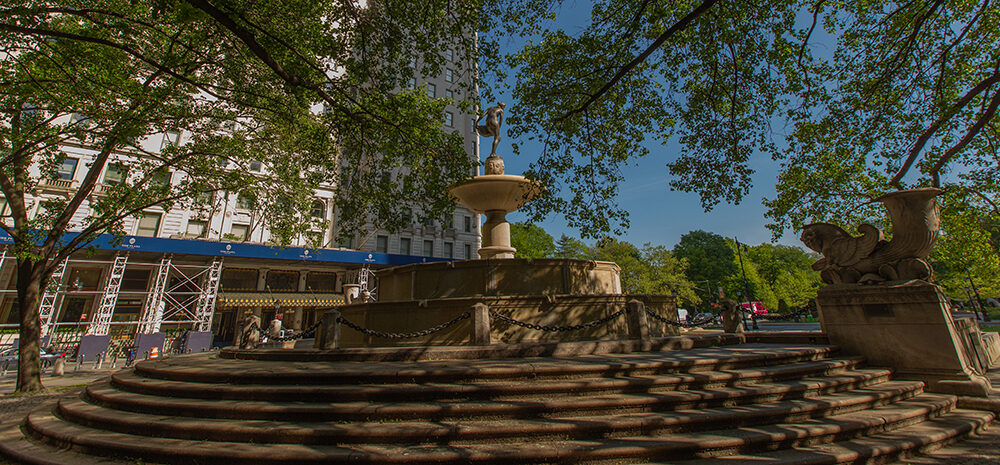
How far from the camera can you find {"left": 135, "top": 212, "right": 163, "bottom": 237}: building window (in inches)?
1070

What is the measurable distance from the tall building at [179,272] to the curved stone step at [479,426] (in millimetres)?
18533

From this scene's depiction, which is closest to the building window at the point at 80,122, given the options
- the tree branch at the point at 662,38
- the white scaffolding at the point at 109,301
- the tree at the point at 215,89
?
the tree at the point at 215,89

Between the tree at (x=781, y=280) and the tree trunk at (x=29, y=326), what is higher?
the tree at (x=781, y=280)

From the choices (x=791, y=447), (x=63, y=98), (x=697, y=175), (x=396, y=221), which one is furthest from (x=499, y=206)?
(x=63, y=98)

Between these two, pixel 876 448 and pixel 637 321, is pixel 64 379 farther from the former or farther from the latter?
pixel 876 448

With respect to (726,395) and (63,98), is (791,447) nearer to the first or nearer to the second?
(726,395)

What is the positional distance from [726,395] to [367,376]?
4.66 metres

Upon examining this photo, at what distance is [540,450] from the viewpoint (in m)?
3.49

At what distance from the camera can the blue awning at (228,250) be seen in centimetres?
2190

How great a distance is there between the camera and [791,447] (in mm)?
3852

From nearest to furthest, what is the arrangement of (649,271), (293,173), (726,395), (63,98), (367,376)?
(726,395)
(367,376)
(63,98)
(293,173)
(649,271)

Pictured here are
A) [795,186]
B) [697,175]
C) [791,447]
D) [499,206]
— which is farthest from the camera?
[795,186]

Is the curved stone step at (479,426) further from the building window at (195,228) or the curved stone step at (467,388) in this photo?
the building window at (195,228)

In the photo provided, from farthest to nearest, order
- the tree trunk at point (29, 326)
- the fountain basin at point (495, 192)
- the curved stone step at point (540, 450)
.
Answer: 1. the fountain basin at point (495, 192)
2. the tree trunk at point (29, 326)
3. the curved stone step at point (540, 450)
